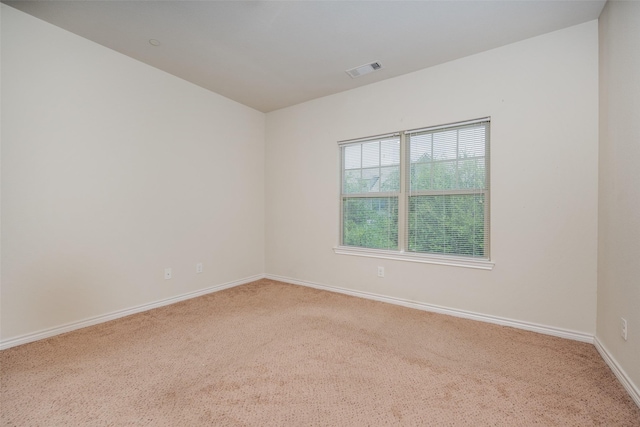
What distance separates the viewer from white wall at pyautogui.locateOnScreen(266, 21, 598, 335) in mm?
2195

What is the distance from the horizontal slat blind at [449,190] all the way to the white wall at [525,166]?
12 cm

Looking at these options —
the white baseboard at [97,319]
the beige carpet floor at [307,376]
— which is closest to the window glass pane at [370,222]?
the beige carpet floor at [307,376]

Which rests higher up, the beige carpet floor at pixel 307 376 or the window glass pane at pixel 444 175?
the window glass pane at pixel 444 175

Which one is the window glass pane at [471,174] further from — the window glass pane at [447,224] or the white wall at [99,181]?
the white wall at [99,181]

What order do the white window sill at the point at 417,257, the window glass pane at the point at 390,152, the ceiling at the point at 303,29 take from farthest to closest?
the window glass pane at the point at 390,152 → the white window sill at the point at 417,257 → the ceiling at the point at 303,29

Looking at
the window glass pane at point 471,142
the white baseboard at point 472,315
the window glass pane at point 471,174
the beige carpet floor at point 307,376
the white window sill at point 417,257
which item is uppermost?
the window glass pane at point 471,142

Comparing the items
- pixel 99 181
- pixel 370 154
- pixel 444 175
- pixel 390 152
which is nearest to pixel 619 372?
pixel 444 175

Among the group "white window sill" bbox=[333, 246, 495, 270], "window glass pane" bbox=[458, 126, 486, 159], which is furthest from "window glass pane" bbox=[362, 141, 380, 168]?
"white window sill" bbox=[333, 246, 495, 270]

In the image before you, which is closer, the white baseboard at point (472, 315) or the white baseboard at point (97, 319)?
the white baseboard at point (97, 319)

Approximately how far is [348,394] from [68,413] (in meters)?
1.50

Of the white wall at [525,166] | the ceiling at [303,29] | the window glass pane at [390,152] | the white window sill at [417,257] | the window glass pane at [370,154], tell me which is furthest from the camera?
the window glass pane at [370,154]

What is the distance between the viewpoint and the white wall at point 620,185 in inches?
62.2

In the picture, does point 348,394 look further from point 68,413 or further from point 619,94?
point 619,94

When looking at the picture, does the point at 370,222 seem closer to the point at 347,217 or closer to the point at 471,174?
the point at 347,217
